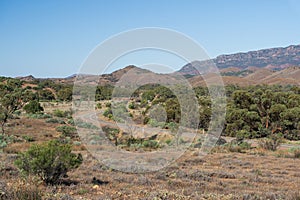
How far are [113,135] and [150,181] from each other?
18.1 metres

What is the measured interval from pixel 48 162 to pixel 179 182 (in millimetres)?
4119

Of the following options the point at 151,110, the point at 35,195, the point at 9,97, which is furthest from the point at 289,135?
the point at 35,195

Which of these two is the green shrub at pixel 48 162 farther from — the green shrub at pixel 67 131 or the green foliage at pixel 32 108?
the green foliage at pixel 32 108

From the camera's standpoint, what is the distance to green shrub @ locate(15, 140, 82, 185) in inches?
392

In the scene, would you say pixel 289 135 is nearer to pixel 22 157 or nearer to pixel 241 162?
pixel 241 162

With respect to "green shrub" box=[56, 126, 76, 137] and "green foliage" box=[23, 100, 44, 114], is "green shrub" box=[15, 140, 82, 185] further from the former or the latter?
"green foliage" box=[23, 100, 44, 114]

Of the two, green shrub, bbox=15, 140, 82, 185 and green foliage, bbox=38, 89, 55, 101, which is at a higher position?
green foliage, bbox=38, 89, 55, 101

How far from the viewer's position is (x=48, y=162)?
9992 mm

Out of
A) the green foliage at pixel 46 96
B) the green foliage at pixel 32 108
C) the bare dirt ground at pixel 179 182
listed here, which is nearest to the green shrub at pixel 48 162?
the bare dirt ground at pixel 179 182

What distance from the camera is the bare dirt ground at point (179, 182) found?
8.48 metres

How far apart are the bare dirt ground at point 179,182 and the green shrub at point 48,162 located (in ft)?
1.38

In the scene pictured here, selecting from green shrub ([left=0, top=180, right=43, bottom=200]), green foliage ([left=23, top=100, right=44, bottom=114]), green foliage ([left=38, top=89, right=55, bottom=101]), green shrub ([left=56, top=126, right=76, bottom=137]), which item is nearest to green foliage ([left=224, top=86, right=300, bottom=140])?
green shrub ([left=56, top=126, right=76, bottom=137])

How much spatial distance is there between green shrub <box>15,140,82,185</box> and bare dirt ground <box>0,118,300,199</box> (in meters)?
0.42

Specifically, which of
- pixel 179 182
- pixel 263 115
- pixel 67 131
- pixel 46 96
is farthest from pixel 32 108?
pixel 179 182
